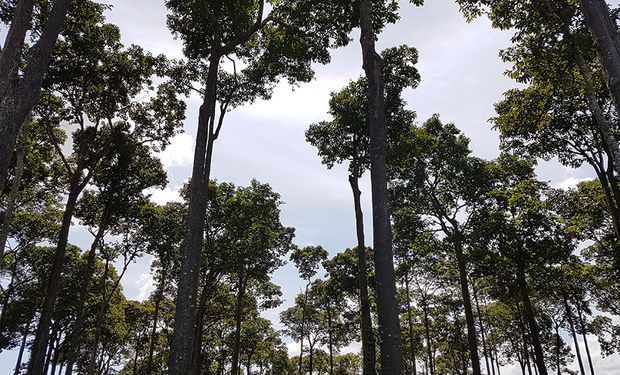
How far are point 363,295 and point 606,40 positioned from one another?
11.0 meters

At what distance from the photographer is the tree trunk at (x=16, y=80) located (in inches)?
265

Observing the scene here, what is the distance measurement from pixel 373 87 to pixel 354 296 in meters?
28.0

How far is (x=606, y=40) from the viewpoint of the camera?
21.5 ft

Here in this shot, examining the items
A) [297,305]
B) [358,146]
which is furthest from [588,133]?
[297,305]

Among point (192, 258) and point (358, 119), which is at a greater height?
point (358, 119)

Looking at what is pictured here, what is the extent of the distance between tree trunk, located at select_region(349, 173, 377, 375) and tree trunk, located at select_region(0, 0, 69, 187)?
1140cm

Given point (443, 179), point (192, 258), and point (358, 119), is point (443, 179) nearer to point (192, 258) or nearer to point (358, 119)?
point (358, 119)

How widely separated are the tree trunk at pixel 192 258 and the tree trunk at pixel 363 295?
21.6ft

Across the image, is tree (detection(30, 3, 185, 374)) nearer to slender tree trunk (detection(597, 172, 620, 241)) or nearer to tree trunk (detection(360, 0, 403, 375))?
tree trunk (detection(360, 0, 403, 375))

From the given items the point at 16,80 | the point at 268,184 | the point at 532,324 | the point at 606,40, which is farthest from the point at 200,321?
the point at 606,40

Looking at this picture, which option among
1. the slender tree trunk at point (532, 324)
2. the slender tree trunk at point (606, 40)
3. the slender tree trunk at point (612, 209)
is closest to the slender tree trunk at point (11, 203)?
the slender tree trunk at point (606, 40)

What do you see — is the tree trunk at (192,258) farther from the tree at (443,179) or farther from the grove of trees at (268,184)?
the tree at (443,179)

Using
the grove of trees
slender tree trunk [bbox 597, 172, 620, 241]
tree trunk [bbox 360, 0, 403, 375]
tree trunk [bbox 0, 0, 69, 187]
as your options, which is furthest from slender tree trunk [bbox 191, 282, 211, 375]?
slender tree trunk [bbox 597, 172, 620, 241]

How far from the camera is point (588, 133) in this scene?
15430 mm
